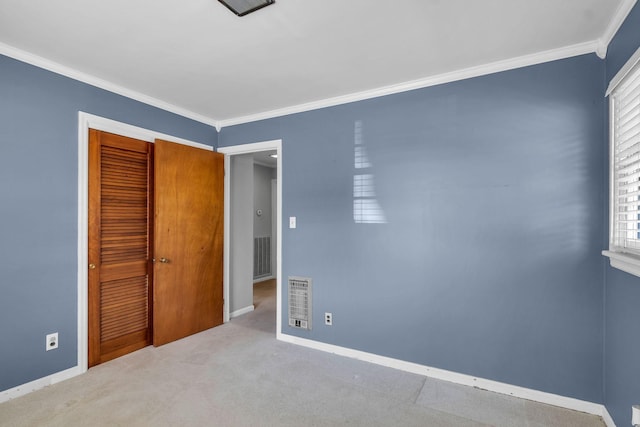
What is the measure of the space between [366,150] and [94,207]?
2.46m

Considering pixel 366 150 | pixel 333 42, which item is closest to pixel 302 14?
pixel 333 42

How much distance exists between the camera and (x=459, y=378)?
252 centimetres

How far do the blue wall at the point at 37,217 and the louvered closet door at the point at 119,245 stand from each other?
0.15 m

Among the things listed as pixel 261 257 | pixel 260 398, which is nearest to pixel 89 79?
pixel 260 398

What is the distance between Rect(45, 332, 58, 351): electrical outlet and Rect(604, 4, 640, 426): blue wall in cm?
378

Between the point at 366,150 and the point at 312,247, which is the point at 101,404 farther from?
the point at 366,150

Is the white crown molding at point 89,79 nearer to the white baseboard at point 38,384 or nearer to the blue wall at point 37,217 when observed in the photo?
the blue wall at point 37,217

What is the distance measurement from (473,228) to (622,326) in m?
1.02

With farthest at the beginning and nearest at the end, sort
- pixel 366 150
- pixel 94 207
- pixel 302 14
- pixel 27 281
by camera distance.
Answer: pixel 366 150 → pixel 94 207 → pixel 27 281 → pixel 302 14

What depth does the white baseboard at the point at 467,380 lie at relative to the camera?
2.15m

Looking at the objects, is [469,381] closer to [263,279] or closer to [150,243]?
[150,243]

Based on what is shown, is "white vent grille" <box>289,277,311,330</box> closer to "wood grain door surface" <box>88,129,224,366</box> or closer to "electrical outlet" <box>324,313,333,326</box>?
"electrical outlet" <box>324,313,333,326</box>

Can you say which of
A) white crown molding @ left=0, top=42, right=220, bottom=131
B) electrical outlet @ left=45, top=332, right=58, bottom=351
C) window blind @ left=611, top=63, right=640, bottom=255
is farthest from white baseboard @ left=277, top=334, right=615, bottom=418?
white crown molding @ left=0, top=42, right=220, bottom=131

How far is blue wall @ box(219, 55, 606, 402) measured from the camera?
218 cm
